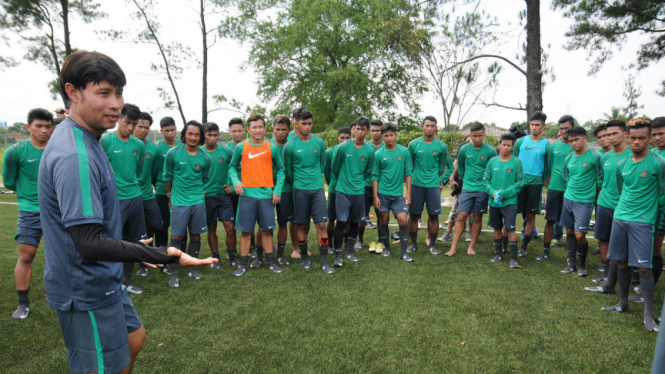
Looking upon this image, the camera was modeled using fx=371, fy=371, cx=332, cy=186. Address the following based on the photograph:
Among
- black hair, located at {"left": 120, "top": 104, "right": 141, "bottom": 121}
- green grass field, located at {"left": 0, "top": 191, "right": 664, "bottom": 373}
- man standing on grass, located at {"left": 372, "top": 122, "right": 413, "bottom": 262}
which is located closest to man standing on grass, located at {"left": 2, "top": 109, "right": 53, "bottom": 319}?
green grass field, located at {"left": 0, "top": 191, "right": 664, "bottom": 373}

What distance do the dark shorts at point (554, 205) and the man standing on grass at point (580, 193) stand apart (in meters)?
0.50

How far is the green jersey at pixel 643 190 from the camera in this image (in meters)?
3.73

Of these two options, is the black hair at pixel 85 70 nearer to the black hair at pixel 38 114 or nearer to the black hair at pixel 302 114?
the black hair at pixel 38 114

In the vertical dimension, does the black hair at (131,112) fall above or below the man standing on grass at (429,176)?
above

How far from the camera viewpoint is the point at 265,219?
5.12 metres

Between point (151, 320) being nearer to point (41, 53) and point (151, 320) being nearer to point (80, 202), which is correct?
point (80, 202)

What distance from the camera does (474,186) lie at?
6188 millimetres

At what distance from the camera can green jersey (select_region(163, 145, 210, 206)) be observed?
488 cm

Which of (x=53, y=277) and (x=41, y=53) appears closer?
(x=53, y=277)

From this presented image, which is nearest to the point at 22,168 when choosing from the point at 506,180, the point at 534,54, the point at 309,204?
the point at 309,204

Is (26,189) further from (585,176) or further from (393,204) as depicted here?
(585,176)

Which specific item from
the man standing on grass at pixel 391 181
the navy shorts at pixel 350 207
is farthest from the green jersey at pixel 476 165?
the navy shorts at pixel 350 207

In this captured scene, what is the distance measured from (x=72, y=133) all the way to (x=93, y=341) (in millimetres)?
885

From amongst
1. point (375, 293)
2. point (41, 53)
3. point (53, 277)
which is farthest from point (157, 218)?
point (41, 53)
